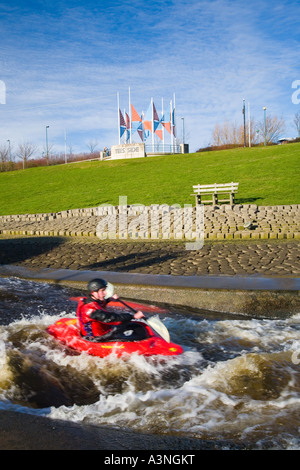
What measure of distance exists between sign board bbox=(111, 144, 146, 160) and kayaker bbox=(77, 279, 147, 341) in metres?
43.4

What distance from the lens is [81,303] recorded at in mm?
6117

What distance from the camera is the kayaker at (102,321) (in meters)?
5.91

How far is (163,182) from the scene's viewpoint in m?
26.4

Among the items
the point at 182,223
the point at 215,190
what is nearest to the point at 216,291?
the point at 182,223

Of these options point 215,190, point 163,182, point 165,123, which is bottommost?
point 215,190

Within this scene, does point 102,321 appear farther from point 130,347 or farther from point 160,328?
point 160,328

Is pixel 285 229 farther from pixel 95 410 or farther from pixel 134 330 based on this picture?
pixel 95 410

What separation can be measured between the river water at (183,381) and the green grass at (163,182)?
12.3m

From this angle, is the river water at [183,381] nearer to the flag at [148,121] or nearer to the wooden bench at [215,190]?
the wooden bench at [215,190]

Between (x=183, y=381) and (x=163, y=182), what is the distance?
2174cm

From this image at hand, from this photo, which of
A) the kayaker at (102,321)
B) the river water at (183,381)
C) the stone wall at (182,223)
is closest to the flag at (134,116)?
the stone wall at (182,223)

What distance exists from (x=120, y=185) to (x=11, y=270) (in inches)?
674

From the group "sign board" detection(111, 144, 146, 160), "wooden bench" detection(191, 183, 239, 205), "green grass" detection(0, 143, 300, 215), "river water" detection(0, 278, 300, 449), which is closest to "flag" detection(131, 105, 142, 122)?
"sign board" detection(111, 144, 146, 160)
